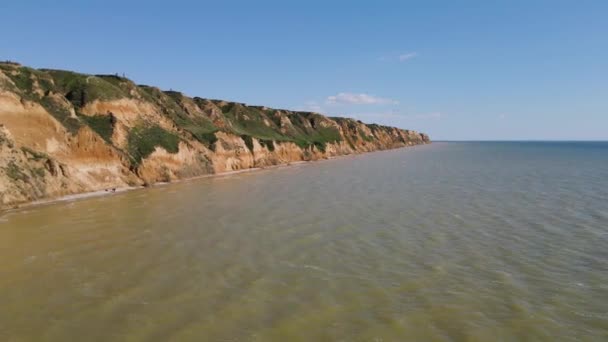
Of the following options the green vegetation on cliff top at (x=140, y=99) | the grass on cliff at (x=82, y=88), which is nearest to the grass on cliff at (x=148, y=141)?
the green vegetation on cliff top at (x=140, y=99)

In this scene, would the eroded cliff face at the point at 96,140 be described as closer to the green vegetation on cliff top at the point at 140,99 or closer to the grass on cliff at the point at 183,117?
the green vegetation on cliff top at the point at 140,99

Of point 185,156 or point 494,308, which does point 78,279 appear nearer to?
point 494,308

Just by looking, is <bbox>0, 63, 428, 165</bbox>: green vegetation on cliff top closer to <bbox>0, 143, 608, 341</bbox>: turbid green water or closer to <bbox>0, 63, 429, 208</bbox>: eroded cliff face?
<bbox>0, 63, 429, 208</bbox>: eroded cliff face

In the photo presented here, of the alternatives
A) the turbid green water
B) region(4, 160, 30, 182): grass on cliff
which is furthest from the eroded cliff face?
the turbid green water

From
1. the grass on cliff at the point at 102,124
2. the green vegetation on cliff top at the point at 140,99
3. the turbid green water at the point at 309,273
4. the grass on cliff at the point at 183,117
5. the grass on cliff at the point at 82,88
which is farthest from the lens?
the grass on cliff at the point at 183,117

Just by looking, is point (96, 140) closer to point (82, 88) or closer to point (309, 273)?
point (82, 88)

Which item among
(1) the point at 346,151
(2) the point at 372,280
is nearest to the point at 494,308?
(2) the point at 372,280
